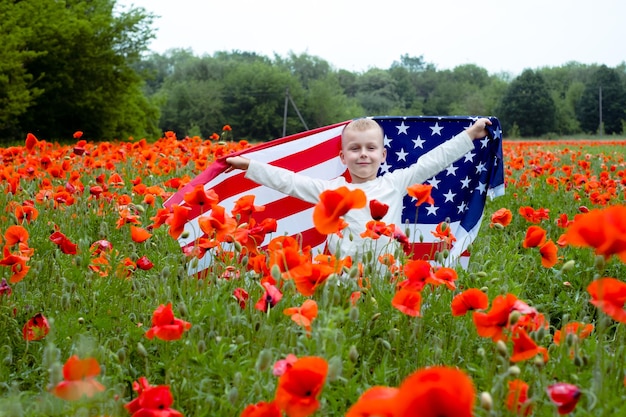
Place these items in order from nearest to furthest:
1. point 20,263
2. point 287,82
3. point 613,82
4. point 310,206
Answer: point 20,263 < point 310,206 < point 613,82 < point 287,82

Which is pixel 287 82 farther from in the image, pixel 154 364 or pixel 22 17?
pixel 154 364

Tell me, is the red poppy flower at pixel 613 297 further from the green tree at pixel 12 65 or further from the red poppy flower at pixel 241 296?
the green tree at pixel 12 65

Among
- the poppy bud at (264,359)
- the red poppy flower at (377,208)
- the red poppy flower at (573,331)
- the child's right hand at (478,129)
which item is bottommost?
the red poppy flower at (573,331)

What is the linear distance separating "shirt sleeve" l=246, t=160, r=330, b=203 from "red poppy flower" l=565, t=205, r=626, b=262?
283cm

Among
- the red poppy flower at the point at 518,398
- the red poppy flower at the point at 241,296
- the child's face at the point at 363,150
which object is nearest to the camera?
the red poppy flower at the point at 518,398

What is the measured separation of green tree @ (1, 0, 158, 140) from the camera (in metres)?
23.1

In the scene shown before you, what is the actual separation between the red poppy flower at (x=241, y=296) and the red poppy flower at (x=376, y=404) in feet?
4.75

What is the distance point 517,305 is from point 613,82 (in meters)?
68.7

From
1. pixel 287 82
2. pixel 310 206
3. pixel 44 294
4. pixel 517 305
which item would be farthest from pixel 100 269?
pixel 287 82

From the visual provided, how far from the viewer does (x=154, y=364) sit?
101 inches

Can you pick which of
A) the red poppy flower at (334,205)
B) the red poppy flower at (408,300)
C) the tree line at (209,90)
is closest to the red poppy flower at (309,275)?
the red poppy flower at (334,205)

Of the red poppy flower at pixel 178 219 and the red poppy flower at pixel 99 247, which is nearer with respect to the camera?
the red poppy flower at pixel 178 219

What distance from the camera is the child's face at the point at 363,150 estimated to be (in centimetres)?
459

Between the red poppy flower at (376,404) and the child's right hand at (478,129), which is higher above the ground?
the child's right hand at (478,129)
